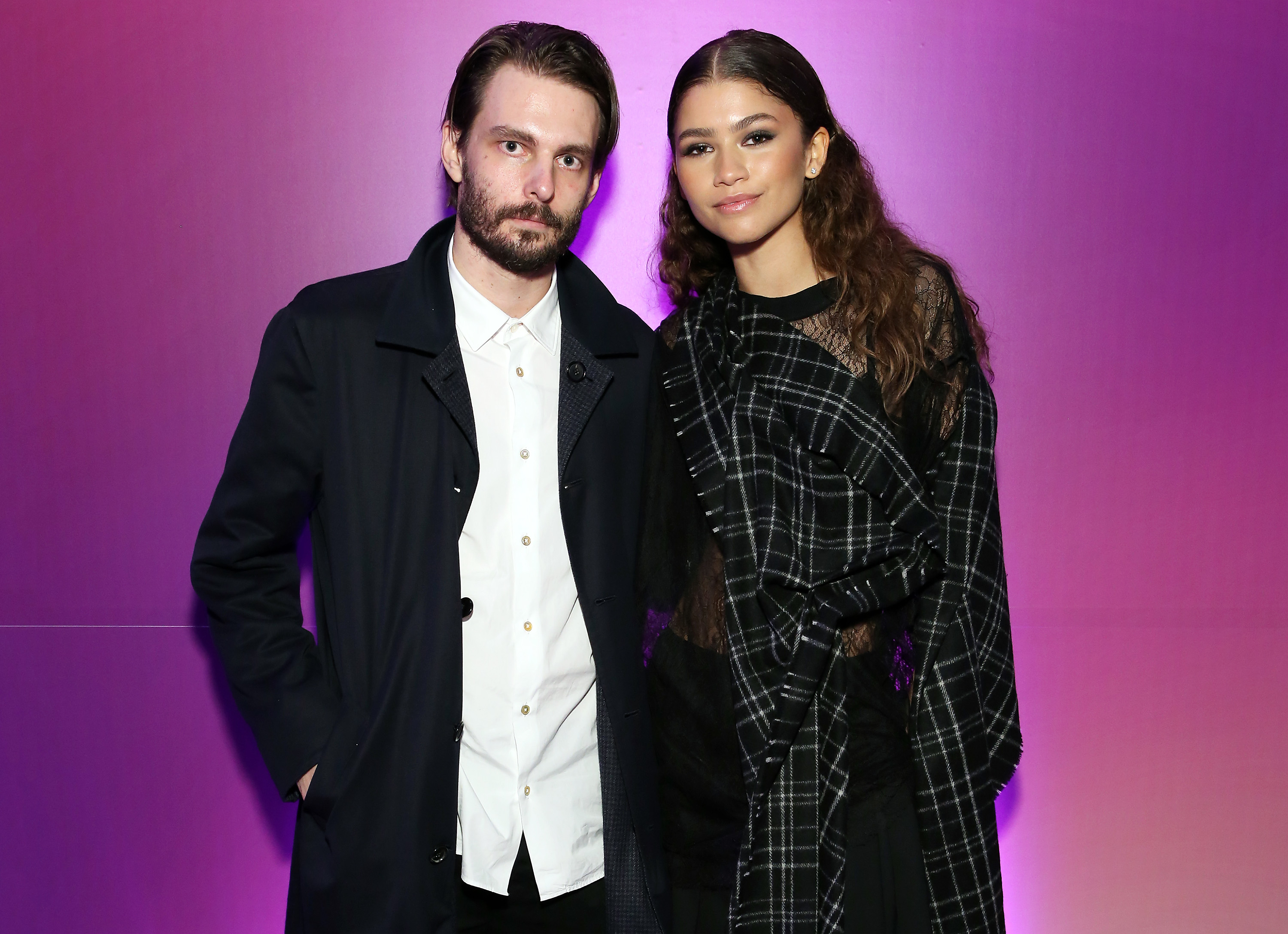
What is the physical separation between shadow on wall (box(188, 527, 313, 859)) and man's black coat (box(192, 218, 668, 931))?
75 cm

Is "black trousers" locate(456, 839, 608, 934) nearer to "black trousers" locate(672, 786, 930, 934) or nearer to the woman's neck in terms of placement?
"black trousers" locate(672, 786, 930, 934)

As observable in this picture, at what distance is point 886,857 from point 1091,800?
3.56ft

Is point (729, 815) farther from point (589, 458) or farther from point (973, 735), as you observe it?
point (589, 458)

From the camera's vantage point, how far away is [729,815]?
1995 millimetres

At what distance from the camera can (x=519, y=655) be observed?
5.98 feet

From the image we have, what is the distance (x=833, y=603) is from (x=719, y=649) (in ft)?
0.86

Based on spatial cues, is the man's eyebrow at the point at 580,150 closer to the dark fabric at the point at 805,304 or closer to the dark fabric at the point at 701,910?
the dark fabric at the point at 805,304

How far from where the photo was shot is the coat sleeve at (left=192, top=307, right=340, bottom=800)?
1.81m

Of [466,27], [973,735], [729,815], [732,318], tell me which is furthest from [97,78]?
[973,735]

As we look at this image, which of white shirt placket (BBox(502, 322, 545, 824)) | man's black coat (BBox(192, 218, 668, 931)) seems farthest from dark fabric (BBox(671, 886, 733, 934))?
white shirt placket (BBox(502, 322, 545, 824))

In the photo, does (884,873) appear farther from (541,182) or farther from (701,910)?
(541,182)

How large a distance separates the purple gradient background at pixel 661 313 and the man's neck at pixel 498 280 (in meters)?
0.60

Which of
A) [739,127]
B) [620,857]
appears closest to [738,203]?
[739,127]

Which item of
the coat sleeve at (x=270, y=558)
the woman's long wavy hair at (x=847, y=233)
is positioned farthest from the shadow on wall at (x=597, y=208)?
the coat sleeve at (x=270, y=558)
